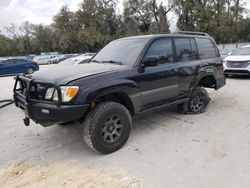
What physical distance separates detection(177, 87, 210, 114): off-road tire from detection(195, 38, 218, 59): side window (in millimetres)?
759

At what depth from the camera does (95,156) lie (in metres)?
4.02

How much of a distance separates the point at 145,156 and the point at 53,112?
1484 millimetres

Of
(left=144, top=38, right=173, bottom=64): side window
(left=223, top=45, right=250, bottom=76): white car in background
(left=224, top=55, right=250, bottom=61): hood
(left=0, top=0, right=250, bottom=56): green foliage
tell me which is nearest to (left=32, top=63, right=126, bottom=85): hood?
(left=144, top=38, right=173, bottom=64): side window

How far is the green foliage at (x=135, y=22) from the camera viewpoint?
35.8 m

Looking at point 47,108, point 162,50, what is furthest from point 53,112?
point 162,50

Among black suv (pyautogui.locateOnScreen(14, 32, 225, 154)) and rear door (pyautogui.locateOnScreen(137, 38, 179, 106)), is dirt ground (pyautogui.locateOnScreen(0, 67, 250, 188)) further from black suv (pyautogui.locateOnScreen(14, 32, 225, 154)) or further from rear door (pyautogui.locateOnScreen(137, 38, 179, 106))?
rear door (pyautogui.locateOnScreen(137, 38, 179, 106))

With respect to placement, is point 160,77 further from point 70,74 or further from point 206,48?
Result: point 206,48

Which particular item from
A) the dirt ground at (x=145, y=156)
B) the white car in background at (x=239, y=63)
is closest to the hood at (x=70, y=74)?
the dirt ground at (x=145, y=156)

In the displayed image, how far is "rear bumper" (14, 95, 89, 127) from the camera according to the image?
11.8 ft

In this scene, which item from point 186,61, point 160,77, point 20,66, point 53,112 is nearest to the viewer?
point 53,112

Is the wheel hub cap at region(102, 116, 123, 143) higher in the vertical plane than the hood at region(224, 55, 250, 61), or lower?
lower

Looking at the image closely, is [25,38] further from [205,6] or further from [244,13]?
[244,13]

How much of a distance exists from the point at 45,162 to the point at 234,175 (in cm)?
263

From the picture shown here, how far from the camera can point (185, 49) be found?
212 inches
